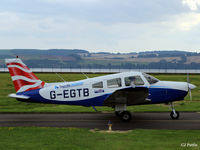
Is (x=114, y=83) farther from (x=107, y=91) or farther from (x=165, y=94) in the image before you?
(x=165, y=94)

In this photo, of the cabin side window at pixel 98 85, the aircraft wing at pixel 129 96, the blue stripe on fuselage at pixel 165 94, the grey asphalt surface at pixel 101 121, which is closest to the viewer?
the grey asphalt surface at pixel 101 121

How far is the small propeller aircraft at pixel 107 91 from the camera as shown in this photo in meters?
16.0

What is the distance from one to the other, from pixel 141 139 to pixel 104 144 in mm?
1705

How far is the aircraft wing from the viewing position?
49.8 ft

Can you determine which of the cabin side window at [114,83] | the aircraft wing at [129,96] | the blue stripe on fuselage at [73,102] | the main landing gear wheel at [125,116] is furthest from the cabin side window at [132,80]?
the main landing gear wheel at [125,116]

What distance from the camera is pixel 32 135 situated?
12.5 meters

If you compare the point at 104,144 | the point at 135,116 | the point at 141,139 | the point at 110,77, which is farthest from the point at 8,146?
the point at 135,116

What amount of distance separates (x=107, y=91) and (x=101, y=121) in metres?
1.76

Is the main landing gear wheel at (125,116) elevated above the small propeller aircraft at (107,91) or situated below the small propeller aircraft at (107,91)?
below

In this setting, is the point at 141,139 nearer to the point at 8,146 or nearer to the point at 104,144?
the point at 104,144

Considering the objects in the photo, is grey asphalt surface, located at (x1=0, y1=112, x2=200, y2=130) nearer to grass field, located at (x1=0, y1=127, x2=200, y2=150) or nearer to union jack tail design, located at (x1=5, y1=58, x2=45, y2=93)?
grass field, located at (x1=0, y1=127, x2=200, y2=150)

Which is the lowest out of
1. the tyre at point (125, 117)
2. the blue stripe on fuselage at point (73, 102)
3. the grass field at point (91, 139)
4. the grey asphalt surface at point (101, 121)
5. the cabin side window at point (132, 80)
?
the grey asphalt surface at point (101, 121)

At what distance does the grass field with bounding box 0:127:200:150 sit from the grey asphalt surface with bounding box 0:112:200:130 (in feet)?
4.49

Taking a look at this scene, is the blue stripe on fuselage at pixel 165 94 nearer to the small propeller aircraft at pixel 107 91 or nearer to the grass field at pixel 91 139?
the small propeller aircraft at pixel 107 91
